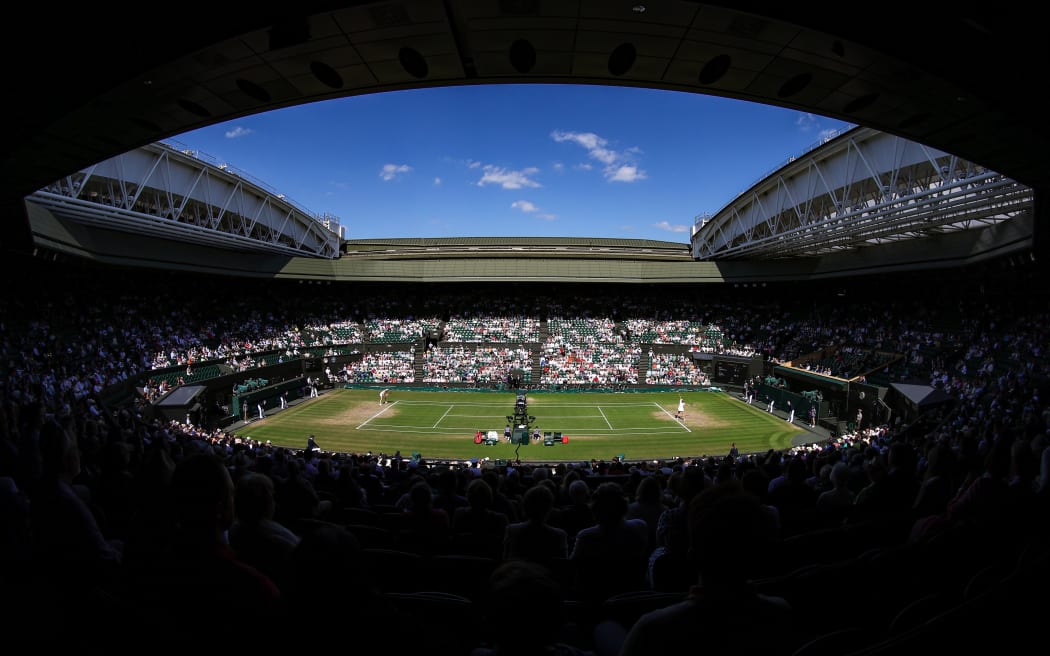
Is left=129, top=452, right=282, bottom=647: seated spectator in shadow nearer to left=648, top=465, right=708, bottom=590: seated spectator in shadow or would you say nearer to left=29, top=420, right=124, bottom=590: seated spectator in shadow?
left=29, top=420, right=124, bottom=590: seated spectator in shadow

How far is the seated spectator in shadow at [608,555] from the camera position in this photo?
158 inches

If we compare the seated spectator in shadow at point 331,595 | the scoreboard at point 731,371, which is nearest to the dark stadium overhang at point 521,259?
the scoreboard at point 731,371

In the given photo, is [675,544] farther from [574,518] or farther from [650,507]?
[574,518]

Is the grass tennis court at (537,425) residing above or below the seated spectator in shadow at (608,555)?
below

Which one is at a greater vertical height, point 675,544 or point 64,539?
point 64,539

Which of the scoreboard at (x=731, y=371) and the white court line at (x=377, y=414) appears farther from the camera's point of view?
the scoreboard at (x=731, y=371)

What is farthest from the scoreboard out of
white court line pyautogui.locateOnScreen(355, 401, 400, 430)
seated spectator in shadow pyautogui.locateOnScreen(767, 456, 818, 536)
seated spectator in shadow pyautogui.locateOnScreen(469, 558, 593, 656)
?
seated spectator in shadow pyautogui.locateOnScreen(469, 558, 593, 656)

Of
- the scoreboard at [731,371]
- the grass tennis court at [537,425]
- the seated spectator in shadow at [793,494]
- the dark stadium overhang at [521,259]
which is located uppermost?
the dark stadium overhang at [521,259]

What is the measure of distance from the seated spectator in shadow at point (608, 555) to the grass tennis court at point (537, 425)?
17455 millimetres

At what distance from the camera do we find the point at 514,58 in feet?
23.3

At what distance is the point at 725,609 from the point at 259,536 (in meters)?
3.12

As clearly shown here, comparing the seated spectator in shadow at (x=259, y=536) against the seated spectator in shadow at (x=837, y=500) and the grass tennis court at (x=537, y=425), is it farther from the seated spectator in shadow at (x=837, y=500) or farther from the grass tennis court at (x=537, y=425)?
the grass tennis court at (x=537, y=425)

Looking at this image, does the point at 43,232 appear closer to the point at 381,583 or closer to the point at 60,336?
the point at 60,336

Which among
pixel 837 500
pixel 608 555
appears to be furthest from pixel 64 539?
pixel 837 500
